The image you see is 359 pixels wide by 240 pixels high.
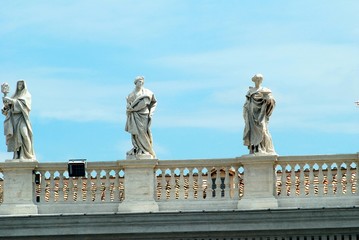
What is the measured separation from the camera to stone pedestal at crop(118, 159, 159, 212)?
2522 inches

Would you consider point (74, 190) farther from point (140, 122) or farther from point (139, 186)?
point (140, 122)

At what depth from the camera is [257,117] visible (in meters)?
63.7

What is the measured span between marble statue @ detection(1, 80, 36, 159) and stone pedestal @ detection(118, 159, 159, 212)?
2.71m

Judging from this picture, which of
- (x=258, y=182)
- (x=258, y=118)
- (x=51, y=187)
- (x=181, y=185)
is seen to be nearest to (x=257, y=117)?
(x=258, y=118)

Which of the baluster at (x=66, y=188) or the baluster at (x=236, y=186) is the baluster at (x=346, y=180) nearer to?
the baluster at (x=236, y=186)

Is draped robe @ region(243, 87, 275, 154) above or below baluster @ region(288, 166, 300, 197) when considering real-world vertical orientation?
above

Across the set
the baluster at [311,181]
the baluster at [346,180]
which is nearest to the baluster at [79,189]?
the baluster at [311,181]

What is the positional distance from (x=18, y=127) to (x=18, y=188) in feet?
5.34

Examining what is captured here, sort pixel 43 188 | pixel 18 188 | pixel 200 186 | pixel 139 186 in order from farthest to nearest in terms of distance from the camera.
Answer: pixel 43 188 → pixel 18 188 → pixel 139 186 → pixel 200 186

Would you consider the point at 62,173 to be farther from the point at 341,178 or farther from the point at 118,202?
the point at 341,178

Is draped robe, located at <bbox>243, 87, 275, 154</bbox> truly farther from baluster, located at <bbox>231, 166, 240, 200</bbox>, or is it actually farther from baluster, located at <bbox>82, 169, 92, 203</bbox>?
baluster, located at <bbox>82, 169, 92, 203</bbox>

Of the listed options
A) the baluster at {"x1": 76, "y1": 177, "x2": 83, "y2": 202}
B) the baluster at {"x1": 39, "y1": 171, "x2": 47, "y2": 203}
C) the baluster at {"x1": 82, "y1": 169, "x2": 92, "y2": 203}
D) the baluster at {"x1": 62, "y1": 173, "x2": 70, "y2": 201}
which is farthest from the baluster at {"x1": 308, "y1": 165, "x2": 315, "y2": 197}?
the baluster at {"x1": 39, "y1": 171, "x2": 47, "y2": 203}

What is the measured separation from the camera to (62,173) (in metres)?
64.6

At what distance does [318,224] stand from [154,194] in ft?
14.8
